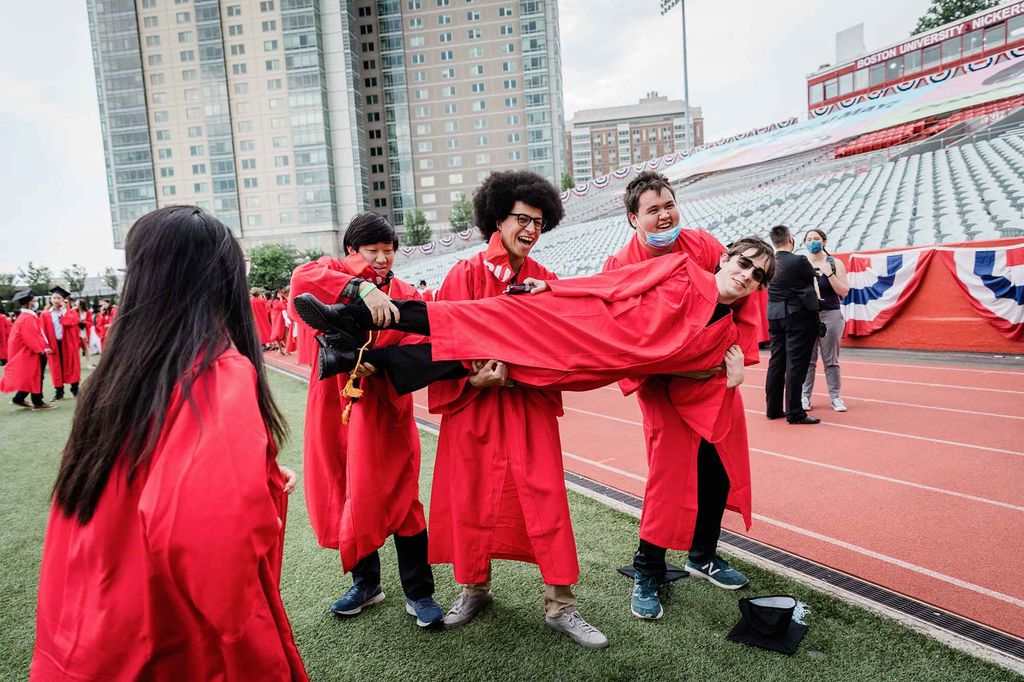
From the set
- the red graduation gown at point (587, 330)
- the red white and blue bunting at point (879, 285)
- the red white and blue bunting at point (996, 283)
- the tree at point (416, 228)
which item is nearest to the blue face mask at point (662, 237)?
the red graduation gown at point (587, 330)

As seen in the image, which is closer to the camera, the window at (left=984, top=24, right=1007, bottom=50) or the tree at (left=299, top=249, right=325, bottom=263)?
the window at (left=984, top=24, right=1007, bottom=50)

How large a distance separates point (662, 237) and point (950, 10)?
40.9 meters

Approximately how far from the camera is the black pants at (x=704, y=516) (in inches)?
106

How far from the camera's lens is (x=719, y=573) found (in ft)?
9.55

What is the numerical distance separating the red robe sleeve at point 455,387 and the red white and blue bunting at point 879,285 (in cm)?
905

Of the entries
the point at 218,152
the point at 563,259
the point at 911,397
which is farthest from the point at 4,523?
the point at 218,152

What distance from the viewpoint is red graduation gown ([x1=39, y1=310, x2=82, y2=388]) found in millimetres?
9711

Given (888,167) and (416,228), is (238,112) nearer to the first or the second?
(416,228)

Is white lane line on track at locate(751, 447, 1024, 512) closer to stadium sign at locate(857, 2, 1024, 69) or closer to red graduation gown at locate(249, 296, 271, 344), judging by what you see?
red graduation gown at locate(249, 296, 271, 344)

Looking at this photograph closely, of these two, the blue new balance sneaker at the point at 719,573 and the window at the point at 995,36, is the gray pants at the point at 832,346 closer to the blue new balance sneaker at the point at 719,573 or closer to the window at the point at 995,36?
the blue new balance sneaker at the point at 719,573

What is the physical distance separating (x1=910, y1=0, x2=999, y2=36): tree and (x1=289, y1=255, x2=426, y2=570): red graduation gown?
3950 centimetres

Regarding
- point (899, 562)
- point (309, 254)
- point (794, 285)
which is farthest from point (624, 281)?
point (309, 254)

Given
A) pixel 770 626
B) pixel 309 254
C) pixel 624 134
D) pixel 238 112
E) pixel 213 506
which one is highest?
pixel 624 134

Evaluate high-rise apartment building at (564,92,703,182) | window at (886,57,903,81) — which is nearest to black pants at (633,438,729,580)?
window at (886,57,903,81)
